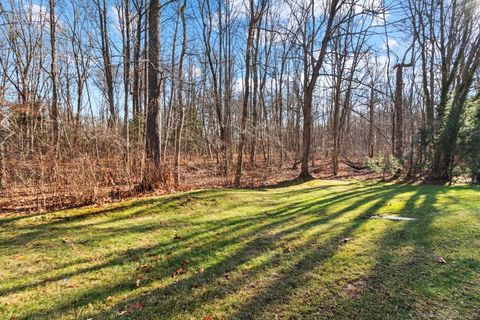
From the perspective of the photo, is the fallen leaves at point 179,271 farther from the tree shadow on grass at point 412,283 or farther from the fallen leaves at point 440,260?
the fallen leaves at point 440,260

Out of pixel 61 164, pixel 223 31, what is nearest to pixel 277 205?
pixel 61 164

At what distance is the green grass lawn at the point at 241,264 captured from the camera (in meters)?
2.10

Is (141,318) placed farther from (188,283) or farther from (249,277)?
(249,277)

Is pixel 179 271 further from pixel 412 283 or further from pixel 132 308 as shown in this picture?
pixel 412 283

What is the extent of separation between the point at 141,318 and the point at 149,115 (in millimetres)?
5913

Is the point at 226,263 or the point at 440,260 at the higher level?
the point at 440,260

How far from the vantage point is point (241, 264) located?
2.93m

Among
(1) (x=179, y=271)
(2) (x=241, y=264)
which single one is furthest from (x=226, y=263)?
(1) (x=179, y=271)

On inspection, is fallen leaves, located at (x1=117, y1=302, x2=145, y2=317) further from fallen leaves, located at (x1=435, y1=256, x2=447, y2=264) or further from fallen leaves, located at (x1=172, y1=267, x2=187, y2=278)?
fallen leaves, located at (x1=435, y1=256, x2=447, y2=264)

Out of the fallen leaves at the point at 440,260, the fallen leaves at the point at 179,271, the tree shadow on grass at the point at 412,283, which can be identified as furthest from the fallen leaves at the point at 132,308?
the fallen leaves at the point at 440,260

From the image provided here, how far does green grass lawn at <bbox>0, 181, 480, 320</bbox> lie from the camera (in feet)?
6.90

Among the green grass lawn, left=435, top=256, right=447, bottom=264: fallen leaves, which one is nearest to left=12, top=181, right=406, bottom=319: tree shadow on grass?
the green grass lawn

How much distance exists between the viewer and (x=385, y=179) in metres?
11.0

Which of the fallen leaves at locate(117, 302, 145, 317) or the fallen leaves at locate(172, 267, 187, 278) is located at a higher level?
the fallen leaves at locate(172, 267, 187, 278)
